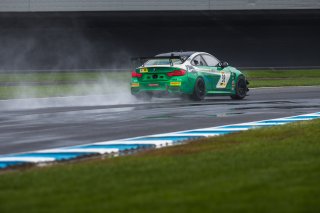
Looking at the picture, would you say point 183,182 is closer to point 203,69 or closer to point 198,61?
point 203,69

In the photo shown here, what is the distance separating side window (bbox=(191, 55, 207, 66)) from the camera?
76.3ft

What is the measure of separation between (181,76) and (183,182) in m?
14.6

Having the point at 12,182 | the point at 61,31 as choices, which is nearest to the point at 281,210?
the point at 12,182

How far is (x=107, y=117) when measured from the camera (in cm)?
1745

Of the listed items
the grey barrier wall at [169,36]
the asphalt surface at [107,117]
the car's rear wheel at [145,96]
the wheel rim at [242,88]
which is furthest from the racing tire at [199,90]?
the grey barrier wall at [169,36]

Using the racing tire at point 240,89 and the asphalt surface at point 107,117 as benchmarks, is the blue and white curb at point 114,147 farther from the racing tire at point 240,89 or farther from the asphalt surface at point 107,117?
the racing tire at point 240,89

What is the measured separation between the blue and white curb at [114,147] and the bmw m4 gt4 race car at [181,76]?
7.86 meters

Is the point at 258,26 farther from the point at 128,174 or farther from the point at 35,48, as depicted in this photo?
the point at 128,174

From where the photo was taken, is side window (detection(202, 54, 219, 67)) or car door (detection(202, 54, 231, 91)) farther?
side window (detection(202, 54, 219, 67))

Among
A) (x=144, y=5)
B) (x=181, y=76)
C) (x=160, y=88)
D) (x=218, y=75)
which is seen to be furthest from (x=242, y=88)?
(x=144, y=5)

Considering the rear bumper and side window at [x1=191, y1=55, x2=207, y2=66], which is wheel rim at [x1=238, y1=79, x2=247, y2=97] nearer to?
side window at [x1=191, y1=55, x2=207, y2=66]

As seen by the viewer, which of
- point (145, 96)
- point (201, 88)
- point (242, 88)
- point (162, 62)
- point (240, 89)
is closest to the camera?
point (162, 62)

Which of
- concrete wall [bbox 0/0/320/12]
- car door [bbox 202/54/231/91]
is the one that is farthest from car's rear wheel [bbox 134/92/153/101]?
concrete wall [bbox 0/0/320/12]

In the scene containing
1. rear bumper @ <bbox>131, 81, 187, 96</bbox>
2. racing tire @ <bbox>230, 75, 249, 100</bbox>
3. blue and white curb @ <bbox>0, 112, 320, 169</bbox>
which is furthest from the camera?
racing tire @ <bbox>230, 75, 249, 100</bbox>
